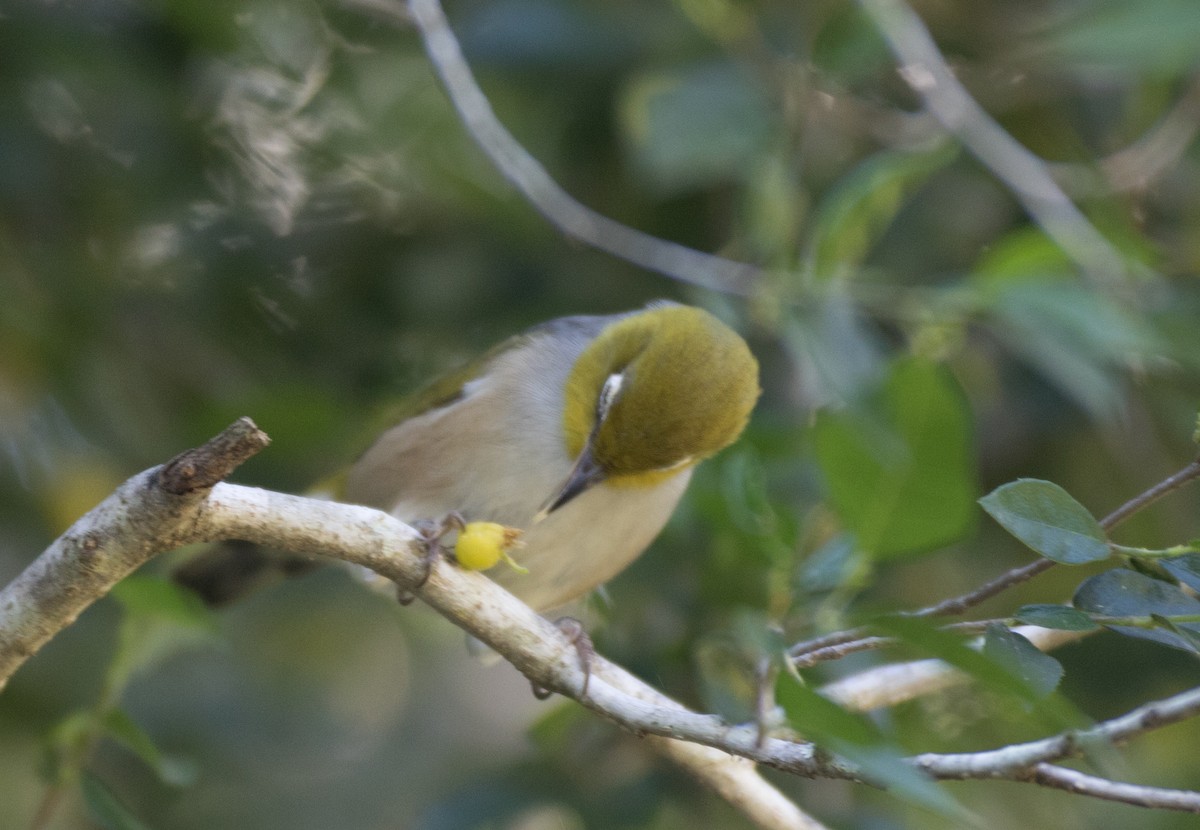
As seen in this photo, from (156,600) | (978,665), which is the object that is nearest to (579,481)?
(156,600)

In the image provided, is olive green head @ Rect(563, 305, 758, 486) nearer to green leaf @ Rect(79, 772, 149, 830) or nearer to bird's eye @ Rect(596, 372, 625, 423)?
bird's eye @ Rect(596, 372, 625, 423)

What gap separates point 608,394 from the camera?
343 centimetres

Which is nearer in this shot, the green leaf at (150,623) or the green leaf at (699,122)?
the green leaf at (150,623)

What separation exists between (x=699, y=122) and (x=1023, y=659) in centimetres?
230

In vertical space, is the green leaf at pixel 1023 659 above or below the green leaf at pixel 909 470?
below

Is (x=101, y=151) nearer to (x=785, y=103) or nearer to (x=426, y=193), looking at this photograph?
(x=426, y=193)

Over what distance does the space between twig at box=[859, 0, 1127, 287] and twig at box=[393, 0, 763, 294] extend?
2.47 ft

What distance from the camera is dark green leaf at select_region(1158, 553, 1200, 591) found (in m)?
1.85

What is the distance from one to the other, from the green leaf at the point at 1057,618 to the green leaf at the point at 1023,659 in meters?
0.03

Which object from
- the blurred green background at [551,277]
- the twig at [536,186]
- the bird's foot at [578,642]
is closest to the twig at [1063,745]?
the bird's foot at [578,642]

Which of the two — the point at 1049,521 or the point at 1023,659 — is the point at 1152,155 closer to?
the point at 1049,521

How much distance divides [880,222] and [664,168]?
72 cm

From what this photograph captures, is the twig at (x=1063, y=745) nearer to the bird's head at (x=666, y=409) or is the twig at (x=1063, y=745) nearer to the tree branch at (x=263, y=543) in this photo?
the tree branch at (x=263, y=543)

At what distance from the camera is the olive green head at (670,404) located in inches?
130
